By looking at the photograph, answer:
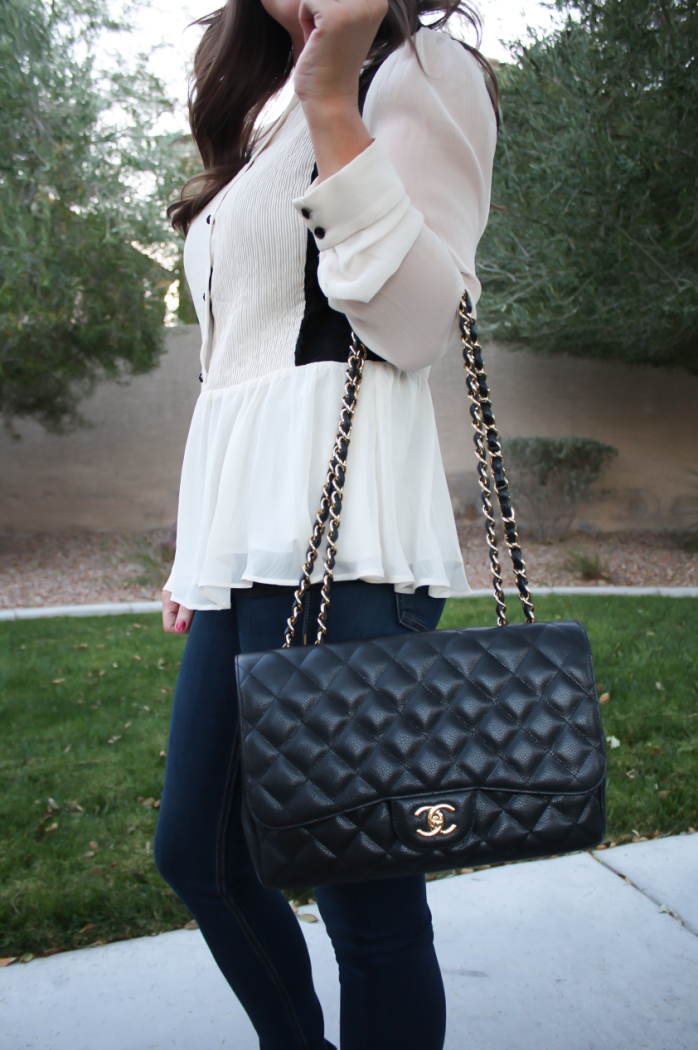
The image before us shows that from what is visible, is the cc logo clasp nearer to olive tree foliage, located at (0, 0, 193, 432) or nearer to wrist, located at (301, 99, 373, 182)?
wrist, located at (301, 99, 373, 182)

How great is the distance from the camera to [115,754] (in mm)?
3127

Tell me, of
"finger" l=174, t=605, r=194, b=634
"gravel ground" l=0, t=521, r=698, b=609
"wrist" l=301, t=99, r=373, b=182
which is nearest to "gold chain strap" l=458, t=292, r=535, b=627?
"wrist" l=301, t=99, r=373, b=182

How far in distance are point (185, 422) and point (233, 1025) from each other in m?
7.86

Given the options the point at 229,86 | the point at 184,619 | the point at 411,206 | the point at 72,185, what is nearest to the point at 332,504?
the point at 411,206

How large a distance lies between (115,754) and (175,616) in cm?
200

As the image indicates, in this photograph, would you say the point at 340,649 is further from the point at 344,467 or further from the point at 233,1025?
the point at 233,1025

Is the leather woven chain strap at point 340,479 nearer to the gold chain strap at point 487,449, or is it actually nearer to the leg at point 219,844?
the gold chain strap at point 487,449

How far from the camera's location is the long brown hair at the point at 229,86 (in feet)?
4.66

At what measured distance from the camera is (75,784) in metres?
2.86

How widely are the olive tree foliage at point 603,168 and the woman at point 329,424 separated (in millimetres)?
4517

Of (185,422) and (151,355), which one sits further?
(185,422)

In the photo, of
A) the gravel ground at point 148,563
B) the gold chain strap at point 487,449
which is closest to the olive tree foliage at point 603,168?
the gravel ground at point 148,563

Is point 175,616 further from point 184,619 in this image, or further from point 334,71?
point 334,71

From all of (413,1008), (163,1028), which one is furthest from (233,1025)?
(413,1008)
